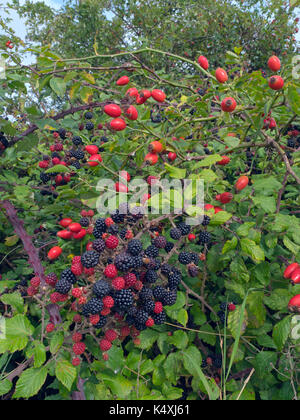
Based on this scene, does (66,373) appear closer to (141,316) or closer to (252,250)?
(141,316)

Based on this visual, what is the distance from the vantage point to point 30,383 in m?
1.40

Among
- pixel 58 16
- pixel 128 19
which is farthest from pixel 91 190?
pixel 58 16

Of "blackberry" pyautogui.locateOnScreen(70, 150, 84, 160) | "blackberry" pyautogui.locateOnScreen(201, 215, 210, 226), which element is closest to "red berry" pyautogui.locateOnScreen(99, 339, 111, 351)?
"blackberry" pyautogui.locateOnScreen(201, 215, 210, 226)

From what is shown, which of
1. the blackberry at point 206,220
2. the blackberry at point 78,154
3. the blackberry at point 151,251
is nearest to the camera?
the blackberry at point 151,251

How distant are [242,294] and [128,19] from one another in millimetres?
9273

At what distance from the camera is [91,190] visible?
6.14 feet

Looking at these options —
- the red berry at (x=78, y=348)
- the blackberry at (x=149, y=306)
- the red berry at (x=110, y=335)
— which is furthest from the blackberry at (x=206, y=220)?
the red berry at (x=78, y=348)

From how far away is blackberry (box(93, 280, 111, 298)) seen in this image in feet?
4.09

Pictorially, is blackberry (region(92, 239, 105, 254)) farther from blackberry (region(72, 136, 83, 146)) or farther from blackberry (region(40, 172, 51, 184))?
blackberry (region(40, 172, 51, 184))

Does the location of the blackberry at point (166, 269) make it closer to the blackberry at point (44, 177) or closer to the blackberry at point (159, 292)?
the blackberry at point (159, 292)

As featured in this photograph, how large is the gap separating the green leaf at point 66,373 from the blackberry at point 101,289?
473mm

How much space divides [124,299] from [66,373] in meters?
0.54

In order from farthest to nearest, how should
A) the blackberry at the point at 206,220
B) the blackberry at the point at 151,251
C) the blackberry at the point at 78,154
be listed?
the blackberry at the point at 78,154
the blackberry at the point at 206,220
the blackberry at the point at 151,251

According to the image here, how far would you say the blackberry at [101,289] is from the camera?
125 centimetres
